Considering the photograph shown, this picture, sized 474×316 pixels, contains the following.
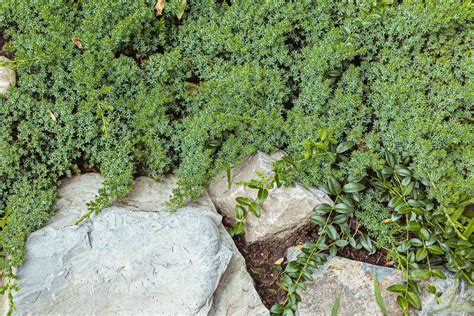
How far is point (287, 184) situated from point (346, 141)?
0.49 metres

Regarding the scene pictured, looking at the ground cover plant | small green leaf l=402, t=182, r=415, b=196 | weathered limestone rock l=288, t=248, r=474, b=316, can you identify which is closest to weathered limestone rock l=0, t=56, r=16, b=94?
the ground cover plant

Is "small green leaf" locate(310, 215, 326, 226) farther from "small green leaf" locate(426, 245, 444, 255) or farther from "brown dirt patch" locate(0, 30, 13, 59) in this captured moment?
"brown dirt patch" locate(0, 30, 13, 59)

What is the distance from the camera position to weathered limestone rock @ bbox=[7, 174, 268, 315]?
2494mm

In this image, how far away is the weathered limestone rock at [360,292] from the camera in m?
2.66

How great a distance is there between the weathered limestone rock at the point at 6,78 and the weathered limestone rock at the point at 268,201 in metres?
1.42

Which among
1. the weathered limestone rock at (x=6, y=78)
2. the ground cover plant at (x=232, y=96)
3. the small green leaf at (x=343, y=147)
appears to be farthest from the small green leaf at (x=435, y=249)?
the weathered limestone rock at (x=6, y=78)

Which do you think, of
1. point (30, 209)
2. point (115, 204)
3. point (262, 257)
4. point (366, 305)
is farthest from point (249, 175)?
point (30, 209)

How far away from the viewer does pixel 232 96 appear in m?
2.95

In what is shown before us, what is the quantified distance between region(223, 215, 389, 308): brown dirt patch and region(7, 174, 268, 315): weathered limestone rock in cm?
12

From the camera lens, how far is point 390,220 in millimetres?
2768

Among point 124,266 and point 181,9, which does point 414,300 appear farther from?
point 181,9

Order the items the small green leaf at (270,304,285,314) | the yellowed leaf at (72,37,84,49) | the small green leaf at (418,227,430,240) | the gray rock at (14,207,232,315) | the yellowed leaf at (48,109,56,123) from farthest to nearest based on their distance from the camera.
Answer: the yellowed leaf at (72,37,84,49)
the yellowed leaf at (48,109,56,123)
the small green leaf at (270,304,285,314)
the small green leaf at (418,227,430,240)
the gray rock at (14,207,232,315)

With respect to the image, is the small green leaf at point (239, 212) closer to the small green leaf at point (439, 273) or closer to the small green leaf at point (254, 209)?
the small green leaf at point (254, 209)

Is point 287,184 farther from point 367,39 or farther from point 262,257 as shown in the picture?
point 367,39
